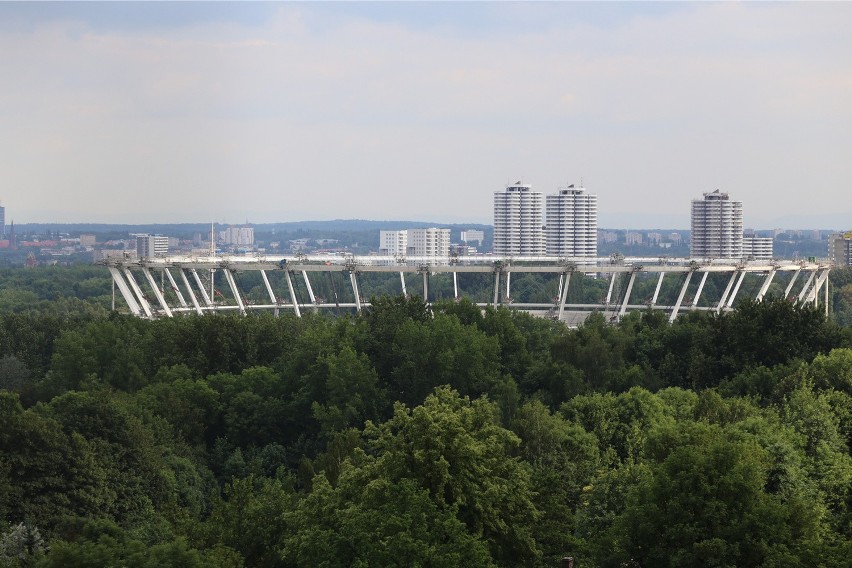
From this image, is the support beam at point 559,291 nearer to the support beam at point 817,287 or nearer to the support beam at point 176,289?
the support beam at point 817,287

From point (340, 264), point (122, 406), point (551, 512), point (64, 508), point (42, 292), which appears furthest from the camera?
point (42, 292)

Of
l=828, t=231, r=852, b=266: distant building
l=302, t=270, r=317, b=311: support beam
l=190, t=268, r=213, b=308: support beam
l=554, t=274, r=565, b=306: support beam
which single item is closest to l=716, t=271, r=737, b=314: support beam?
l=554, t=274, r=565, b=306: support beam

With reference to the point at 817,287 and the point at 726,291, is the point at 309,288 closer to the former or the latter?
the point at 726,291

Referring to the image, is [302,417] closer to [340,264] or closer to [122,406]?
[122,406]

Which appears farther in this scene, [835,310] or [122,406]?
[835,310]

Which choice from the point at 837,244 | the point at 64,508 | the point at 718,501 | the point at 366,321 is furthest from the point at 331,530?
the point at 837,244

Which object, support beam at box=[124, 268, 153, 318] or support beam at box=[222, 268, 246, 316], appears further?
support beam at box=[222, 268, 246, 316]

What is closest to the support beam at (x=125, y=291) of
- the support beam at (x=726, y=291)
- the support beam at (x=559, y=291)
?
the support beam at (x=559, y=291)

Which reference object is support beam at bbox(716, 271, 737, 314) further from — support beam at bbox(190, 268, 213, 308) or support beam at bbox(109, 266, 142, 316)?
support beam at bbox(109, 266, 142, 316)
